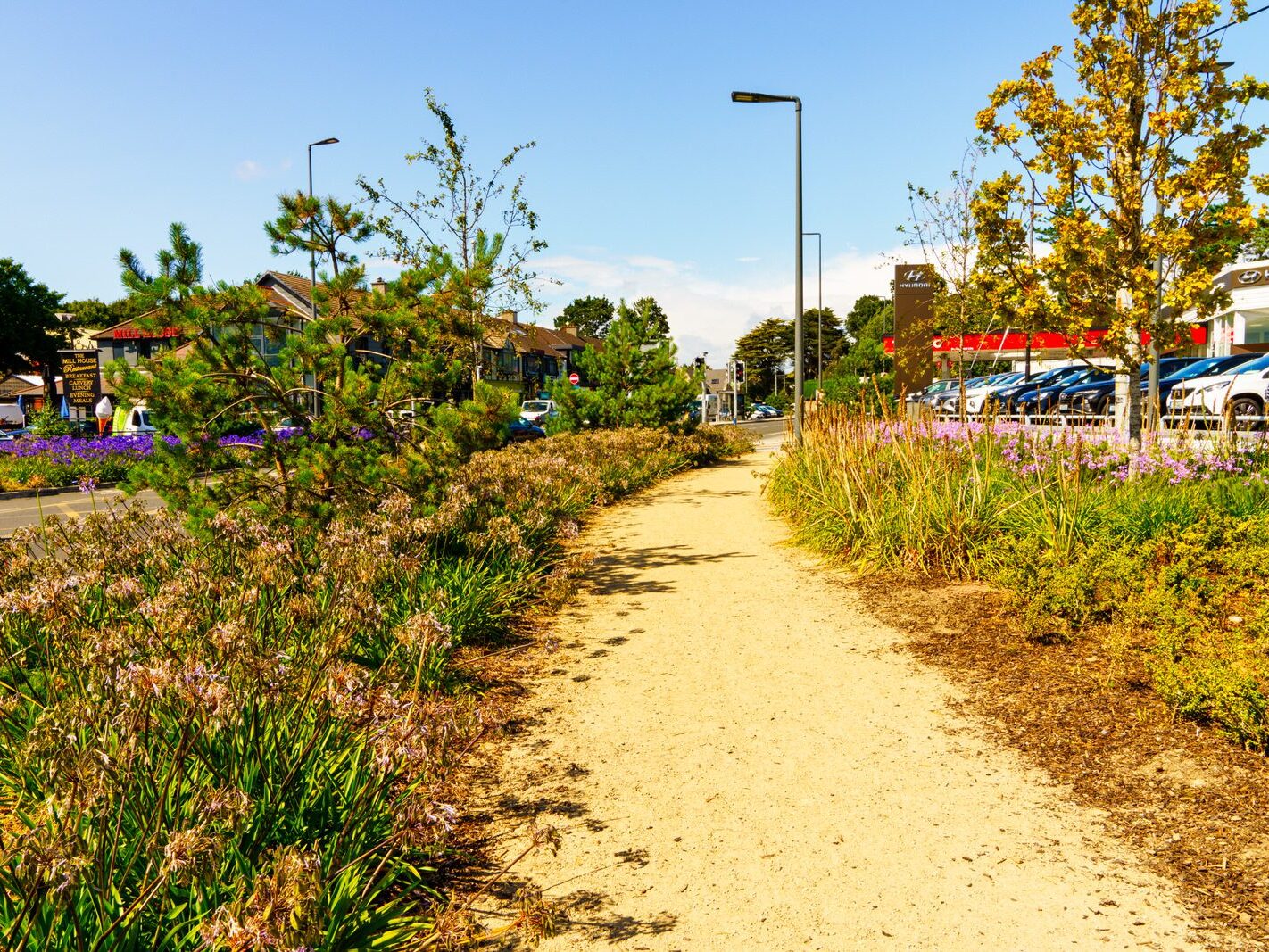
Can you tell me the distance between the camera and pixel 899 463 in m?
9.06

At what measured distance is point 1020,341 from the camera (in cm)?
4144

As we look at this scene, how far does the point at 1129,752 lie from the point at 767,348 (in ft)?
288

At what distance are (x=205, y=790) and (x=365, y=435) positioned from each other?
4827 mm

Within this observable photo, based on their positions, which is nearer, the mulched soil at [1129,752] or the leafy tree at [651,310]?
the mulched soil at [1129,752]

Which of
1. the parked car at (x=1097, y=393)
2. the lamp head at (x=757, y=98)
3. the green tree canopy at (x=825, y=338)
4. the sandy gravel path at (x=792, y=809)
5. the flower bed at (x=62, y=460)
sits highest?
the green tree canopy at (x=825, y=338)

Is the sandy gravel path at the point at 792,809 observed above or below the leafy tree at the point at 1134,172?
below

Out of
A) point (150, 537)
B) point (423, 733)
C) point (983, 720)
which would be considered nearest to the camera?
point (423, 733)

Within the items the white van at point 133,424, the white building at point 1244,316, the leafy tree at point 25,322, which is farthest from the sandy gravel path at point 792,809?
the leafy tree at point 25,322

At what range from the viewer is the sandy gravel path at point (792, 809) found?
116 inches

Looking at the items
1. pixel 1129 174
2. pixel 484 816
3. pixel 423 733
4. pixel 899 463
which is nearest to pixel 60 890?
pixel 423 733

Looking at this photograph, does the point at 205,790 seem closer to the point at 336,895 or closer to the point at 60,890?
the point at 336,895

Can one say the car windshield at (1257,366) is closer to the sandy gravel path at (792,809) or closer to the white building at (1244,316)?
the sandy gravel path at (792,809)

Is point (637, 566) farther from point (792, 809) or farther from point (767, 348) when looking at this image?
point (767, 348)

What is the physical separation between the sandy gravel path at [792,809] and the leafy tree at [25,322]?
5479cm
